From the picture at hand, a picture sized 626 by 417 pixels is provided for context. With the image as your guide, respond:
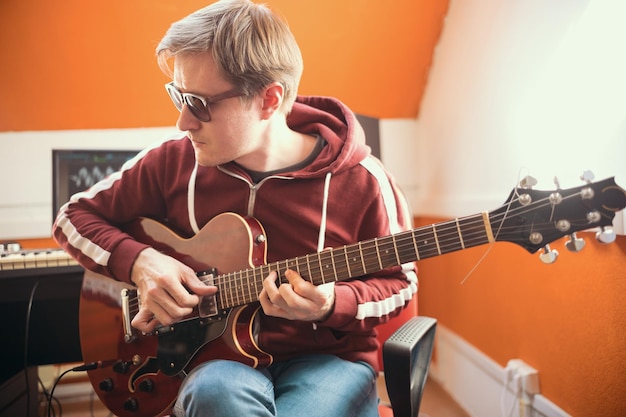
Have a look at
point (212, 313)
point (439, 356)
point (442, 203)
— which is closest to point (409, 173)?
point (442, 203)

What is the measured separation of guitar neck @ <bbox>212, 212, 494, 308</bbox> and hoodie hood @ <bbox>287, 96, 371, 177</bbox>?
26cm

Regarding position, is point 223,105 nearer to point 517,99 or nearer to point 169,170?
point 169,170

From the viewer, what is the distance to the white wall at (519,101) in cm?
120

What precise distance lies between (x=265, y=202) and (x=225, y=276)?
0.23m

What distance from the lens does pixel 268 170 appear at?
4.44 feet

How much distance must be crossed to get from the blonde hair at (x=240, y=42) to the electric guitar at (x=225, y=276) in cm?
34

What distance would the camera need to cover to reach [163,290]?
1178 mm

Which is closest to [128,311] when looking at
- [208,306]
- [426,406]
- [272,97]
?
[208,306]

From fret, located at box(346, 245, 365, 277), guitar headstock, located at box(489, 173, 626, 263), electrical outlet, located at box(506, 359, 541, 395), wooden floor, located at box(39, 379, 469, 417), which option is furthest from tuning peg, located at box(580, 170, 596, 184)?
wooden floor, located at box(39, 379, 469, 417)

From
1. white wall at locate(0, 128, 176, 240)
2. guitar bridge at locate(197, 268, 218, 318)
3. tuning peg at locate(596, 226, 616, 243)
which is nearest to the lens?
tuning peg at locate(596, 226, 616, 243)

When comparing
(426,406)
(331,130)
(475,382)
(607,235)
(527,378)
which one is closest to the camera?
(607,235)

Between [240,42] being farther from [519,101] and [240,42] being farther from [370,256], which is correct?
[519,101]

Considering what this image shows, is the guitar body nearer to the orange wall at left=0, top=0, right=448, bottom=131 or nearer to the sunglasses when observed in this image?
the sunglasses

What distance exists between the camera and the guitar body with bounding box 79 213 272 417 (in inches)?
45.3
